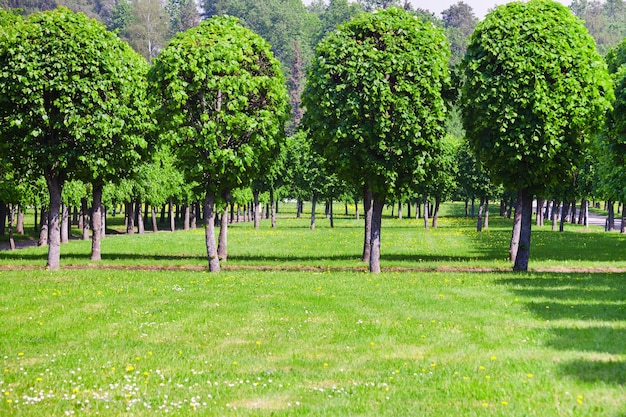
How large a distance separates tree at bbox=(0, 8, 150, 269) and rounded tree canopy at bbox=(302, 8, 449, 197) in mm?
9109

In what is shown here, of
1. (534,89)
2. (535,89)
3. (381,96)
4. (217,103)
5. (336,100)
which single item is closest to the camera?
(381,96)

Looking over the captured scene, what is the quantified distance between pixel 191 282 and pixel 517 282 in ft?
41.5

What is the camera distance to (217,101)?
29.5 m

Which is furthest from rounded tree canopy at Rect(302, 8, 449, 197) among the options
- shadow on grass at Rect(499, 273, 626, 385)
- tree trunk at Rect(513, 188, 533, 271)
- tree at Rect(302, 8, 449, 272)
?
shadow on grass at Rect(499, 273, 626, 385)

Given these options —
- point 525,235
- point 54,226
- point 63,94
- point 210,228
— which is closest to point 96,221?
point 54,226

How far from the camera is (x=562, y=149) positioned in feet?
96.4

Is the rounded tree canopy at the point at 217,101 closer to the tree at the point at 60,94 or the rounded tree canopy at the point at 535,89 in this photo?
the tree at the point at 60,94

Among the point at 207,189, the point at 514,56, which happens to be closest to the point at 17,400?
the point at 207,189

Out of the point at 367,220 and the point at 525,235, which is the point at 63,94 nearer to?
the point at 367,220

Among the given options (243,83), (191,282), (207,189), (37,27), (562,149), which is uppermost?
(37,27)

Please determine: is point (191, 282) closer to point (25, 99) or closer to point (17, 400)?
point (25, 99)

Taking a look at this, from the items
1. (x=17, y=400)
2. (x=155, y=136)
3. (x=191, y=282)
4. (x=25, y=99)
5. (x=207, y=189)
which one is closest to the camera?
(x=17, y=400)

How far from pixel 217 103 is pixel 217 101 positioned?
0.30ft

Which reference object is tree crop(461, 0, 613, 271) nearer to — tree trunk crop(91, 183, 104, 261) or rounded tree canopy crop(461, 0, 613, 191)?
rounded tree canopy crop(461, 0, 613, 191)
